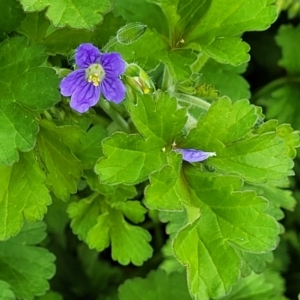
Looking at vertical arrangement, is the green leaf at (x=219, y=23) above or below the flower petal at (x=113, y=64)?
below

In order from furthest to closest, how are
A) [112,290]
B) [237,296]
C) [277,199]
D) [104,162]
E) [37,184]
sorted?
[112,290] → [237,296] → [277,199] → [37,184] → [104,162]

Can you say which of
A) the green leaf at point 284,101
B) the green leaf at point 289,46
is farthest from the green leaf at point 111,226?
the green leaf at point 289,46

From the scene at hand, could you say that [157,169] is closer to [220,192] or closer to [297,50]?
[220,192]

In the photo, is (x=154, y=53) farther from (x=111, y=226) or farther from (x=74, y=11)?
(x=111, y=226)

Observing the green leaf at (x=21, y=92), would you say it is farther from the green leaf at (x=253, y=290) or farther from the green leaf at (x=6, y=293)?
the green leaf at (x=253, y=290)

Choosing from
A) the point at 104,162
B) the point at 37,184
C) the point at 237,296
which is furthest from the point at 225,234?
the point at 237,296

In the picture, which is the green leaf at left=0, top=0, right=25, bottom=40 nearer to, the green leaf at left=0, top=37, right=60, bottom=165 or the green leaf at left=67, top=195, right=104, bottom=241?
the green leaf at left=0, top=37, right=60, bottom=165
